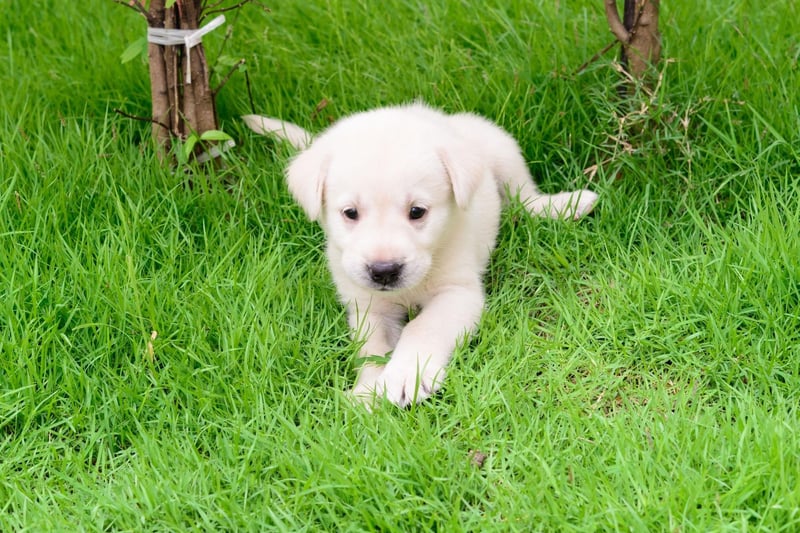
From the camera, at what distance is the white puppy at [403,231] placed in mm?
3012

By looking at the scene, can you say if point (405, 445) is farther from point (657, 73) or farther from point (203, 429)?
point (657, 73)

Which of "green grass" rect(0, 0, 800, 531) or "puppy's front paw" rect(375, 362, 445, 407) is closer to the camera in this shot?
"green grass" rect(0, 0, 800, 531)

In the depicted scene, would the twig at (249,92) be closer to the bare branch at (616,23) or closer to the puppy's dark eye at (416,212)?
the puppy's dark eye at (416,212)

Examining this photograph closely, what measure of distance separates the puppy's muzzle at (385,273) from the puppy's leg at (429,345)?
0.22 m

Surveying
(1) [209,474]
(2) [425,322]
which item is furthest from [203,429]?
(2) [425,322]

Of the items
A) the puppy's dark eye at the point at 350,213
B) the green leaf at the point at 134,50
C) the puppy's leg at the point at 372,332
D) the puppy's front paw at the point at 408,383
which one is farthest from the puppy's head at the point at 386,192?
the green leaf at the point at 134,50

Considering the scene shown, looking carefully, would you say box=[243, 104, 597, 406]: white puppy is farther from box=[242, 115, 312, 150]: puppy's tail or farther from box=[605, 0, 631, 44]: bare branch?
box=[605, 0, 631, 44]: bare branch

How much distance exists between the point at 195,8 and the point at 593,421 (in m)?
2.25

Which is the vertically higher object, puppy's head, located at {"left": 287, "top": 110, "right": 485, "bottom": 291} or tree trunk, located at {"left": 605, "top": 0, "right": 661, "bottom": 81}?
tree trunk, located at {"left": 605, "top": 0, "right": 661, "bottom": 81}

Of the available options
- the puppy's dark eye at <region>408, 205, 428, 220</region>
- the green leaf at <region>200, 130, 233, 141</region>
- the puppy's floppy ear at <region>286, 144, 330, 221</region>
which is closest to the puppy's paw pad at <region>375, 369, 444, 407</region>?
the puppy's dark eye at <region>408, 205, 428, 220</region>

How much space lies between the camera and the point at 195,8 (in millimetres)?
3785

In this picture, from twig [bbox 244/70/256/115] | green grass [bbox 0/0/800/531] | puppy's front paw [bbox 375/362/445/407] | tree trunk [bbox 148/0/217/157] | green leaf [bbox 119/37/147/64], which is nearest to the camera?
green grass [bbox 0/0/800/531]

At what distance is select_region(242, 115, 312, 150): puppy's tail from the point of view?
4.01 metres

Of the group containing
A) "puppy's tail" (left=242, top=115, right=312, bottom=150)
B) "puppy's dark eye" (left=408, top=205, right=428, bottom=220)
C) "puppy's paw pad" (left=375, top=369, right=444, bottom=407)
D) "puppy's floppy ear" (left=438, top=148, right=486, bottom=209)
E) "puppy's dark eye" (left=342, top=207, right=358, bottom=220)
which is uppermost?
"puppy's floppy ear" (left=438, top=148, right=486, bottom=209)
